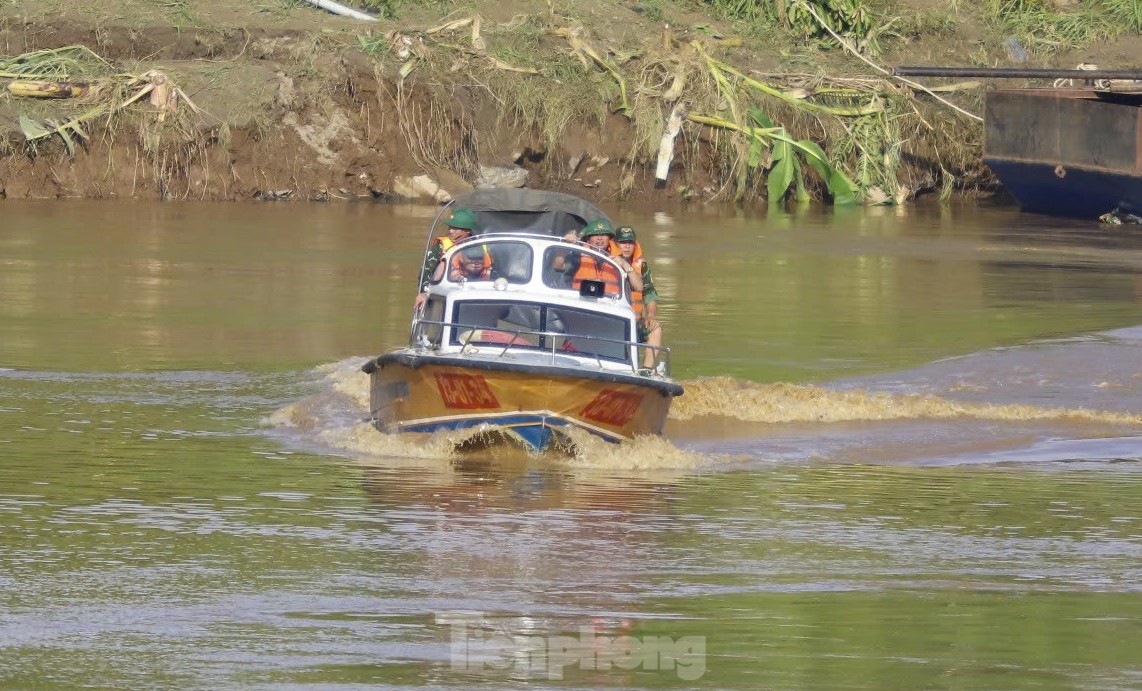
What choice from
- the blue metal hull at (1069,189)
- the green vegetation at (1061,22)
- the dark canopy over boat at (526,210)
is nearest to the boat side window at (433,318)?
the dark canopy over boat at (526,210)

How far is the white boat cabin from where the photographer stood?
578 inches

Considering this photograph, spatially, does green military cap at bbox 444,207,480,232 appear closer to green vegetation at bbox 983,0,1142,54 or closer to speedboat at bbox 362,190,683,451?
speedboat at bbox 362,190,683,451

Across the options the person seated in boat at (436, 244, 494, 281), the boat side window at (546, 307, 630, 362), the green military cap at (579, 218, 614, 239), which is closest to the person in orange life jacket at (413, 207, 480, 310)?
the person seated in boat at (436, 244, 494, 281)

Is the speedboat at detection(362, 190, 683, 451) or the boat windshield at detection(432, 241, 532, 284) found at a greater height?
the boat windshield at detection(432, 241, 532, 284)

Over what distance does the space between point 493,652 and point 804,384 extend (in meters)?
9.46

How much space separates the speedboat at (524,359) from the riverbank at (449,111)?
1922 cm

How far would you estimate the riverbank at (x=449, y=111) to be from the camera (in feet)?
111

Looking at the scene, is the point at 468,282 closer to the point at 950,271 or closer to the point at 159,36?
the point at 950,271

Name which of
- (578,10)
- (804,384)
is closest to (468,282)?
(804,384)

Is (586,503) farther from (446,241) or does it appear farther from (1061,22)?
(1061,22)

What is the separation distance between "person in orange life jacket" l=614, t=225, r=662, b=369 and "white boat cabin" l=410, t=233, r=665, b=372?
18 centimetres

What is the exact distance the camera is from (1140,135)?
3278cm

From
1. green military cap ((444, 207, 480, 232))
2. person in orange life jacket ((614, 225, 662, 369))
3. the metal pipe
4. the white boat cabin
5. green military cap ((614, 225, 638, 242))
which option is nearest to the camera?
the white boat cabin

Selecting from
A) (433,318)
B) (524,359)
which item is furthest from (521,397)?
(433,318)
